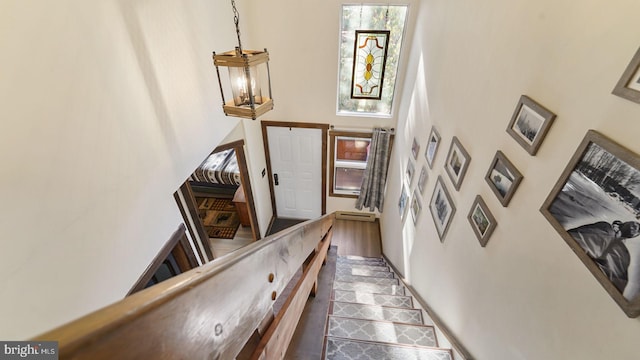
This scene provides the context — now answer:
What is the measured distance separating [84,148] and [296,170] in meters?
3.34

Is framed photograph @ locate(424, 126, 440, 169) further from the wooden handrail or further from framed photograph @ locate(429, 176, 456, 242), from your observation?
the wooden handrail

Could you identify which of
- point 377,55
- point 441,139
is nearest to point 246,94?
point 441,139

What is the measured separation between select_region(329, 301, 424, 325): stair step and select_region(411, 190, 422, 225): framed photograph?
773mm

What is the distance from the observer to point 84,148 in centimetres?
140

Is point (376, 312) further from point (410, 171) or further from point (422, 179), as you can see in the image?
point (410, 171)

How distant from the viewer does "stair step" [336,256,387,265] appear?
3.90 metres

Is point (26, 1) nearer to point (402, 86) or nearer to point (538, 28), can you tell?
point (538, 28)

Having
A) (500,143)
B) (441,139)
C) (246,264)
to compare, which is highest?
(246,264)

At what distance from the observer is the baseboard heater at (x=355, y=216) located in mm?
5008

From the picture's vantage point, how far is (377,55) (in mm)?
3645

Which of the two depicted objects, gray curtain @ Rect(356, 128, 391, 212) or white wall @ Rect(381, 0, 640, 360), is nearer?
white wall @ Rect(381, 0, 640, 360)

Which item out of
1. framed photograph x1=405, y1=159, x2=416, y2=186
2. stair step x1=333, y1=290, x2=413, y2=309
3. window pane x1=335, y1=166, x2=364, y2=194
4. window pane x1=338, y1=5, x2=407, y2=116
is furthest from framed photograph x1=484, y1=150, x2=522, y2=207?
window pane x1=335, y1=166, x2=364, y2=194

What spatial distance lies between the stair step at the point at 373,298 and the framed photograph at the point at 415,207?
725 mm

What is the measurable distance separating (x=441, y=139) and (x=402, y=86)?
1.82 m
